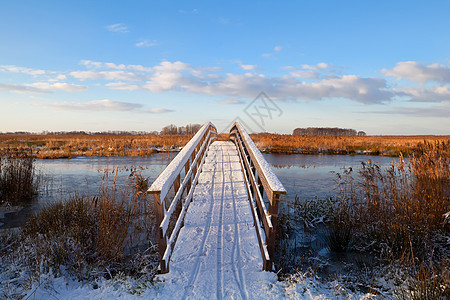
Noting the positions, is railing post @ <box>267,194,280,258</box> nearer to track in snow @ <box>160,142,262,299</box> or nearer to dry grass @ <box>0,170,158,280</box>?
track in snow @ <box>160,142,262,299</box>

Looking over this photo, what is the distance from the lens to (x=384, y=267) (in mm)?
4199

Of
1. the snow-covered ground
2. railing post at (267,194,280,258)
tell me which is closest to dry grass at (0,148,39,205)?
the snow-covered ground

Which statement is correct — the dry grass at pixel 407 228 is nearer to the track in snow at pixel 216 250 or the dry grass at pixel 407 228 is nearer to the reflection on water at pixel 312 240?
the reflection on water at pixel 312 240

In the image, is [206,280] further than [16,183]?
No

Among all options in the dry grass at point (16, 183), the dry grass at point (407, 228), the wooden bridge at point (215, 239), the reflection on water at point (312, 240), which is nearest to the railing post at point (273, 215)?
the wooden bridge at point (215, 239)

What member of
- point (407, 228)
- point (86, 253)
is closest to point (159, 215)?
point (86, 253)

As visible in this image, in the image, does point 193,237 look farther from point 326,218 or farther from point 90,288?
point 326,218

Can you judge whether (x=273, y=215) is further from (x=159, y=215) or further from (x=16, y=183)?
(x=16, y=183)

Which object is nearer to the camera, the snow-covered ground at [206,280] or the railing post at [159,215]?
the snow-covered ground at [206,280]

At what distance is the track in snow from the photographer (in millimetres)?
2996

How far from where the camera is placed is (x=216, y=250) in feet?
12.5

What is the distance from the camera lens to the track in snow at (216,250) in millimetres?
2996

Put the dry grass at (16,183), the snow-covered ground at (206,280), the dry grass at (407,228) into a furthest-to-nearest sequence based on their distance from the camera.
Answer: the dry grass at (16,183), the dry grass at (407,228), the snow-covered ground at (206,280)

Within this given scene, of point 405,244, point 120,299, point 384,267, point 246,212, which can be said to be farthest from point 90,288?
point 405,244
